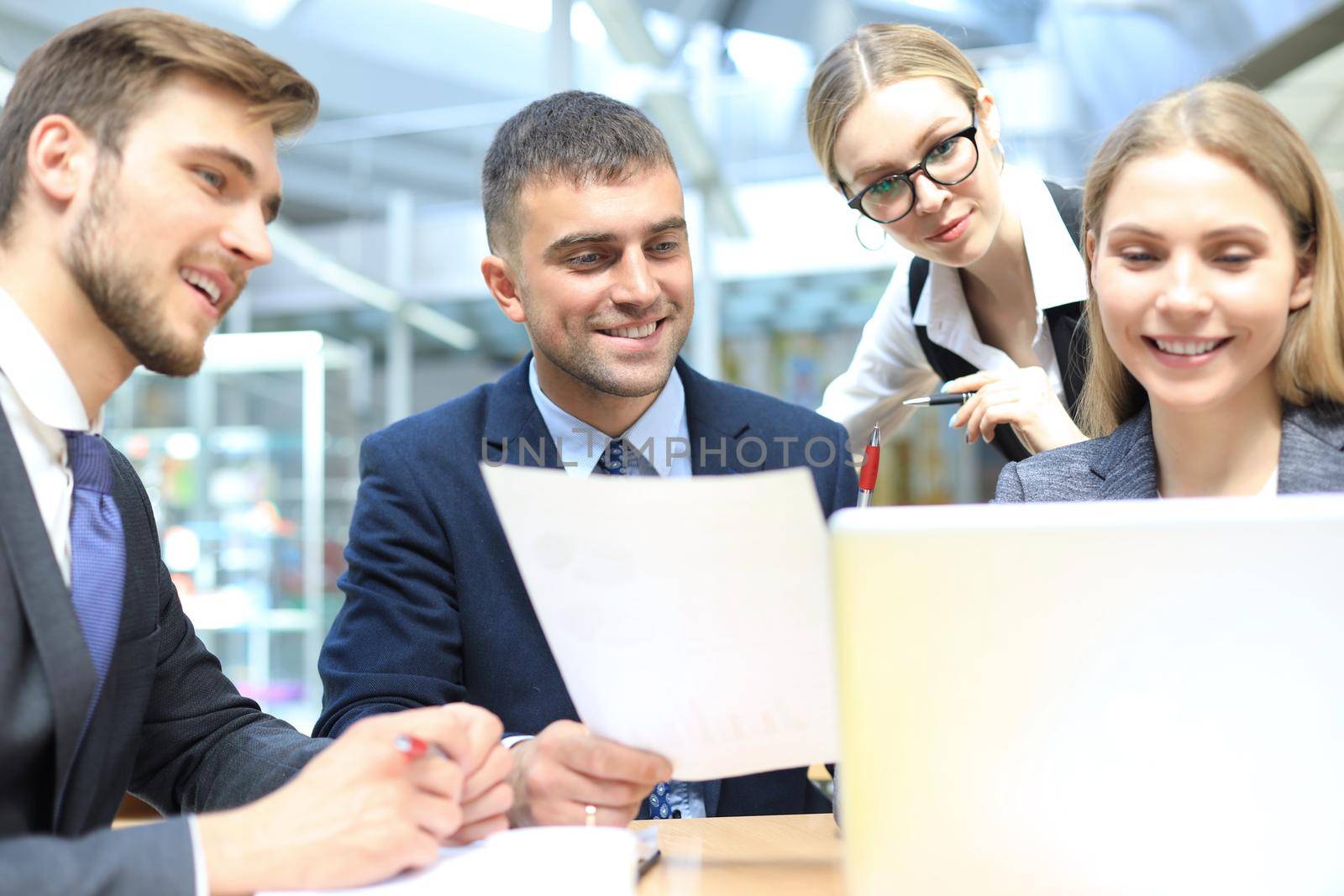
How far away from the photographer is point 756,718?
3.04 ft

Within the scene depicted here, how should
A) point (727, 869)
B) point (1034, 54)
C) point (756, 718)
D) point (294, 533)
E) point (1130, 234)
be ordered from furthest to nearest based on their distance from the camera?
point (294, 533), point (1034, 54), point (1130, 234), point (727, 869), point (756, 718)

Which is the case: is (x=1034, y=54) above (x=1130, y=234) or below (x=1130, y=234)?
above

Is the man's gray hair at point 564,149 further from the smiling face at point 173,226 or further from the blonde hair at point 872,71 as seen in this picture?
the smiling face at point 173,226

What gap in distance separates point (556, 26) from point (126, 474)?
2.52m

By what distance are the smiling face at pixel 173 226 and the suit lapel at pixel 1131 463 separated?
3.22ft

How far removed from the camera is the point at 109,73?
3.64 ft

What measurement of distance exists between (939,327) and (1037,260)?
23 centimetres

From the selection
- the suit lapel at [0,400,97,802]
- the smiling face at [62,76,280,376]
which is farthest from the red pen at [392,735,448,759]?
the smiling face at [62,76,280,376]

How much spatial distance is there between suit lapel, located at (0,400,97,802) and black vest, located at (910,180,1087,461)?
4.44 ft

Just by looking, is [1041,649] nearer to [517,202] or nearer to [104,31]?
[104,31]

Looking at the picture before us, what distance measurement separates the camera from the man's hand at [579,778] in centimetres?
99

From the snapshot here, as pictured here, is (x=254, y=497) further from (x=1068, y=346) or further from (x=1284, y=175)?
(x=1284, y=175)

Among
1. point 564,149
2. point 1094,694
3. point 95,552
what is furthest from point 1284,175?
point 95,552

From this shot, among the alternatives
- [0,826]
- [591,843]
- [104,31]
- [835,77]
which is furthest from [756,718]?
[835,77]
